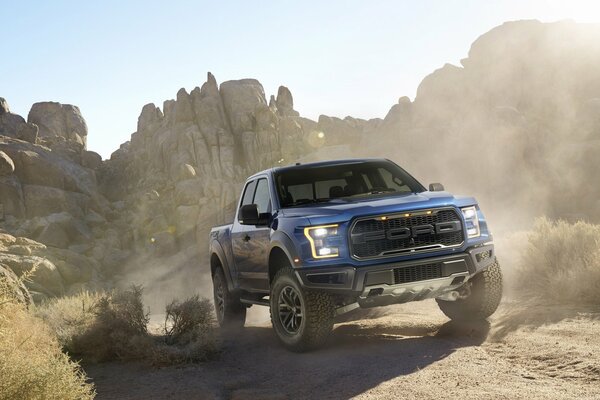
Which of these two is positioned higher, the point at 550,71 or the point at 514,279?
the point at 550,71

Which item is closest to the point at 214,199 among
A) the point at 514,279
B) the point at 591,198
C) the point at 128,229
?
the point at 128,229

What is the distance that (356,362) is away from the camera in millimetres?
6410

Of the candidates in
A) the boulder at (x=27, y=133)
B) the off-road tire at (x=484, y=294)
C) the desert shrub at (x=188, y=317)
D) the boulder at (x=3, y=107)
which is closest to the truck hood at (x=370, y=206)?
the off-road tire at (x=484, y=294)

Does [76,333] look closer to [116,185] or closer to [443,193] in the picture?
[443,193]

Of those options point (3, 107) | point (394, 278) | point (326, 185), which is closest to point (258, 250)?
point (326, 185)

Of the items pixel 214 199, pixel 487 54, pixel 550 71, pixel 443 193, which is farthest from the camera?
pixel 487 54

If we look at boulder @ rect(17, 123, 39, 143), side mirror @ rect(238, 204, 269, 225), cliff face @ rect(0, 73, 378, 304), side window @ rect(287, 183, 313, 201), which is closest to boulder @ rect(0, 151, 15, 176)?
cliff face @ rect(0, 73, 378, 304)

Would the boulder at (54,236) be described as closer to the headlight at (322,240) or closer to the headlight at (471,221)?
the headlight at (322,240)

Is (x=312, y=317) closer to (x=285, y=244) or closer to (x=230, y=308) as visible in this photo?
(x=285, y=244)

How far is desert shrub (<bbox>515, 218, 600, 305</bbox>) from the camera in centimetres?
929

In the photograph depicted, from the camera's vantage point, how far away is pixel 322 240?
263 inches

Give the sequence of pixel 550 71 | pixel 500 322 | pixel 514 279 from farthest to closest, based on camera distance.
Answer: pixel 550 71
pixel 514 279
pixel 500 322

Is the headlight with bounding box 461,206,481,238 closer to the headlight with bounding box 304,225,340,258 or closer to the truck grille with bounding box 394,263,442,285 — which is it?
the truck grille with bounding box 394,263,442,285

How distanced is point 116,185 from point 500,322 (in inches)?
2807
